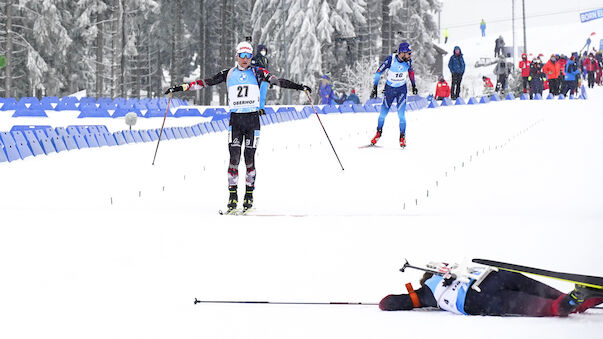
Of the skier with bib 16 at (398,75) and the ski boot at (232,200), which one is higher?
the skier with bib 16 at (398,75)

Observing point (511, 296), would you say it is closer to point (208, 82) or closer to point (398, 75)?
point (208, 82)

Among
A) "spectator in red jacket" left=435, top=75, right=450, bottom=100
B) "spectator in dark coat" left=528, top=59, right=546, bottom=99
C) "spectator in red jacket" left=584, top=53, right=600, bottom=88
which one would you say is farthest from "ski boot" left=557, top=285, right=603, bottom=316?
"spectator in red jacket" left=584, top=53, right=600, bottom=88

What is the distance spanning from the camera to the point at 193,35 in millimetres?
52156

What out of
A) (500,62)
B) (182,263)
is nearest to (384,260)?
(182,263)

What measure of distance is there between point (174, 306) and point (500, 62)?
30953 millimetres

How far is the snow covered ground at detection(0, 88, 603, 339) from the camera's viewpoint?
448 cm

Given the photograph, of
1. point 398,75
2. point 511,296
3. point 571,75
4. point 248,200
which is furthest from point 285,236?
point 571,75

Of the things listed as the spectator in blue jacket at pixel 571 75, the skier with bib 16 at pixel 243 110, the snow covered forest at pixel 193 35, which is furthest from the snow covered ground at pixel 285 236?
the snow covered forest at pixel 193 35

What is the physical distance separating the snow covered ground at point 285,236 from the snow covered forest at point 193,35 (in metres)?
23.6

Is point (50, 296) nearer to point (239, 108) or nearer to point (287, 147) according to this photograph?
point (239, 108)

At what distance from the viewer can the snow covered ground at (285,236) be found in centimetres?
448

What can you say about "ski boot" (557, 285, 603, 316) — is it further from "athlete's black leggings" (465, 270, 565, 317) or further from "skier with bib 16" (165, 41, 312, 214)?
"skier with bib 16" (165, 41, 312, 214)

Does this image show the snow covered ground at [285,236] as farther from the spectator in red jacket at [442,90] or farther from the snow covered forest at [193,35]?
the snow covered forest at [193,35]

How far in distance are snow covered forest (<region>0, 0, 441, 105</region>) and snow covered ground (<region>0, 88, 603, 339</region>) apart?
2364cm
